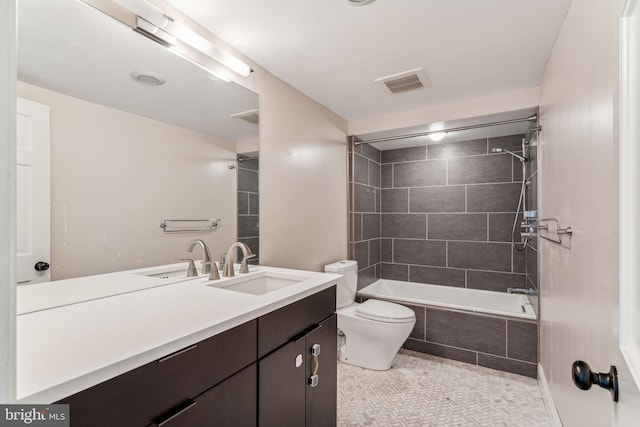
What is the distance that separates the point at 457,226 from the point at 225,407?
3.09m

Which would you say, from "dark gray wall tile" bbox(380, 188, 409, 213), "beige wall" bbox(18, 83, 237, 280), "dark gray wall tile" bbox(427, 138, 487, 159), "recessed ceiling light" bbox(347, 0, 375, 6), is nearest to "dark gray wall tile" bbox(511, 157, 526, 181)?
"dark gray wall tile" bbox(427, 138, 487, 159)

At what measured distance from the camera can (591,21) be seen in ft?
3.72

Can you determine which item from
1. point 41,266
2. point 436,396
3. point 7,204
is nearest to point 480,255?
point 436,396

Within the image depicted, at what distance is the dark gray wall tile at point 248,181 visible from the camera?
6.15 feet

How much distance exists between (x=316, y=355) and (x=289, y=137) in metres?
1.50

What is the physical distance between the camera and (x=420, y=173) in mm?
3592

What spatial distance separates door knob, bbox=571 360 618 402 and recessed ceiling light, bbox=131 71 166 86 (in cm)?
177

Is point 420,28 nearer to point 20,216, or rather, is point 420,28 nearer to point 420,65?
point 420,65

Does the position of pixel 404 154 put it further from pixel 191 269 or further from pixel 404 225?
pixel 191 269

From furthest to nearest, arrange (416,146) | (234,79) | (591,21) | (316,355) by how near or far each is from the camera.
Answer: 1. (416,146)
2. (234,79)
3. (316,355)
4. (591,21)

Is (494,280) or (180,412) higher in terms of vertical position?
(180,412)

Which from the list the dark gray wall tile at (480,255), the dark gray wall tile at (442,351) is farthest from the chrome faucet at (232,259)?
the dark gray wall tile at (480,255)

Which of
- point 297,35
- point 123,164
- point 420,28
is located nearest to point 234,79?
point 297,35

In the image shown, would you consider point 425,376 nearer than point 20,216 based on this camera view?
No
